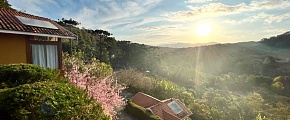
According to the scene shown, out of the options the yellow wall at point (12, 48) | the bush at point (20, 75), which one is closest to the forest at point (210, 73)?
the yellow wall at point (12, 48)

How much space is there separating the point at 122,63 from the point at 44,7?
55.5 ft

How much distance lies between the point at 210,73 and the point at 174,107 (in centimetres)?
2076

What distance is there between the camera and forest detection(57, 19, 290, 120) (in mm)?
11914

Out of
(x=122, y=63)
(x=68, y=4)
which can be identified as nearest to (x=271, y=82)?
(x=122, y=63)

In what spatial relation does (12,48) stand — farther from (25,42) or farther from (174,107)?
(174,107)

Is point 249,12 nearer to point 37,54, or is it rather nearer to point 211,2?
point 211,2

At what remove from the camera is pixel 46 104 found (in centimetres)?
196

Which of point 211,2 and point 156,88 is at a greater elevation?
point 211,2

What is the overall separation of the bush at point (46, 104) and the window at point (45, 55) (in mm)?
4547

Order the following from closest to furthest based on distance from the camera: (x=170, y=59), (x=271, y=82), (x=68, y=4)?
(x=68, y=4), (x=271, y=82), (x=170, y=59)

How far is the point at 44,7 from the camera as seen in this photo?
9258 mm

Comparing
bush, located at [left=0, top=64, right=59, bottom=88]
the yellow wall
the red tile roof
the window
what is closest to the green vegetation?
bush, located at [left=0, top=64, right=59, bottom=88]

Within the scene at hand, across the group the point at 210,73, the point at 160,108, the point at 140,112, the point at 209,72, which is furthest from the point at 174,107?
the point at 209,72

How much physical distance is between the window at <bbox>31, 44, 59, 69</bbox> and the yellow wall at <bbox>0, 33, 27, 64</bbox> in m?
0.32
